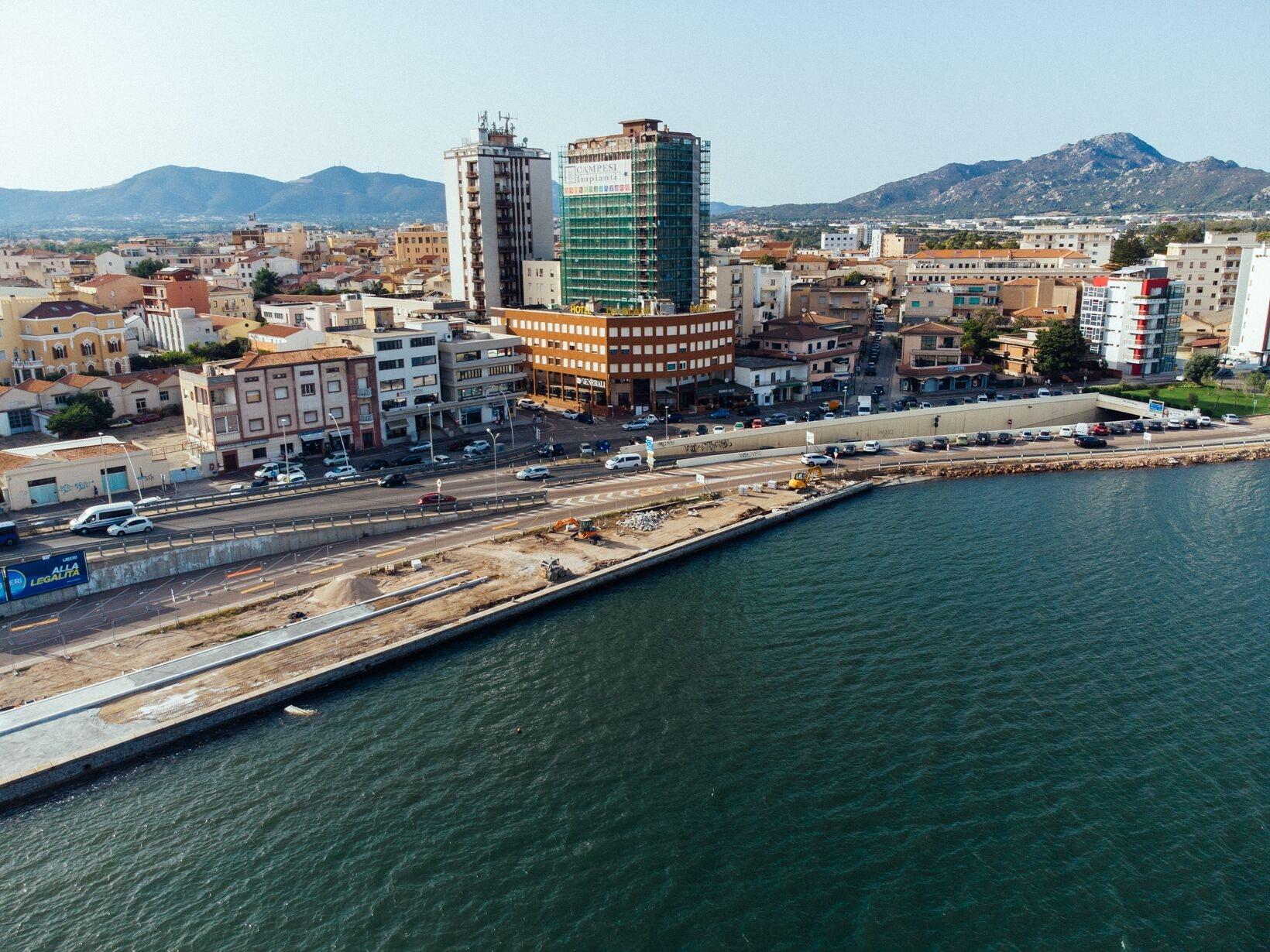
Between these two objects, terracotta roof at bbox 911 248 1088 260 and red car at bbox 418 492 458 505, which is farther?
terracotta roof at bbox 911 248 1088 260

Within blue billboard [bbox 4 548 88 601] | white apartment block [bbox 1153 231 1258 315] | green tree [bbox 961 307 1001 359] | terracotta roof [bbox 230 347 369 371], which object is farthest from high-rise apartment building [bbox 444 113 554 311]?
white apartment block [bbox 1153 231 1258 315]

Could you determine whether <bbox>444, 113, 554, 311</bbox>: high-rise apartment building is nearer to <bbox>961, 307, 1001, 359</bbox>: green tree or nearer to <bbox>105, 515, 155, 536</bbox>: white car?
<bbox>961, 307, 1001, 359</bbox>: green tree

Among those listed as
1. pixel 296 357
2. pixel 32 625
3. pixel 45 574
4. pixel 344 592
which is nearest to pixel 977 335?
pixel 296 357

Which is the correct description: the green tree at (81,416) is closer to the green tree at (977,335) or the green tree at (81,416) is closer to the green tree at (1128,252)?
the green tree at (977,335)

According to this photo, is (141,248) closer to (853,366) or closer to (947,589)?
(853,366)

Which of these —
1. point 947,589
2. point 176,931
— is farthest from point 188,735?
point 947,589

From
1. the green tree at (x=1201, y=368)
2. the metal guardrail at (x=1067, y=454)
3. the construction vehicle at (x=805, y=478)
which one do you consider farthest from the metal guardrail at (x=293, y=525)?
the green tree at (x=1201, y=368)

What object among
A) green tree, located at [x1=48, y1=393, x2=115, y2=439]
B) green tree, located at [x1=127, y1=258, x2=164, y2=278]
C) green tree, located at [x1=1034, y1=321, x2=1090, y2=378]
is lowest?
green tree, located at [x1=48, y1=393, x2=115, y2=439]
